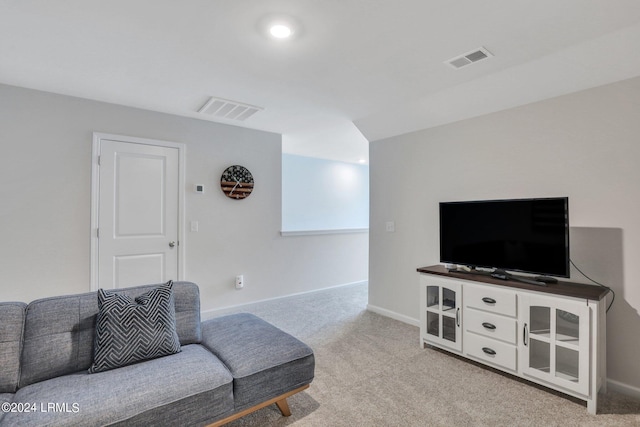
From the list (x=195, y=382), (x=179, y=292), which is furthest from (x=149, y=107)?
(x=195, y=382)

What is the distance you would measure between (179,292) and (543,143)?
3085 millimetres

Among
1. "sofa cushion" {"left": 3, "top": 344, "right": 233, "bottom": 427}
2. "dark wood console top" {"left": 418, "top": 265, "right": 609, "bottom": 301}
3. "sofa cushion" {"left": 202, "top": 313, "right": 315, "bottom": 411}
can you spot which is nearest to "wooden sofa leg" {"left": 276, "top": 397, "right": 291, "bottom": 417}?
"sofa cushion" {"left": 202, "top": 313, "right": 315, "bottom": 411}

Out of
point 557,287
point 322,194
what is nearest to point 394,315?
point 557,287

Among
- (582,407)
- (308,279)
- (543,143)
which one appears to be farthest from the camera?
(308,279)

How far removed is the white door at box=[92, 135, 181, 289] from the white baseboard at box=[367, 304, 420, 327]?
2.46m

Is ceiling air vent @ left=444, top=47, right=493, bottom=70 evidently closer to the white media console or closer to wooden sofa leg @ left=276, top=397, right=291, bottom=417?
the white media console

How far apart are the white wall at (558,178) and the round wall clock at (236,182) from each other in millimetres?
1891

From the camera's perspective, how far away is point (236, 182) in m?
3.94

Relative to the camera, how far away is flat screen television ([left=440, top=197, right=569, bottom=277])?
2.25 metres

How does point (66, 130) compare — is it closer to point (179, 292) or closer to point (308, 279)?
point (179, 292)

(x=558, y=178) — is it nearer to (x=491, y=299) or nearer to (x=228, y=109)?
(x=491, y=299)

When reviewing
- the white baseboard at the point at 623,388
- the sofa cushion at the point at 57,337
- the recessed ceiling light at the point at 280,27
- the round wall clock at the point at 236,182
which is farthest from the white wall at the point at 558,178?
the sofa cushion at the point at 57,337

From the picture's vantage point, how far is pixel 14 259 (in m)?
2.75

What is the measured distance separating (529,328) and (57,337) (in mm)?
3009
